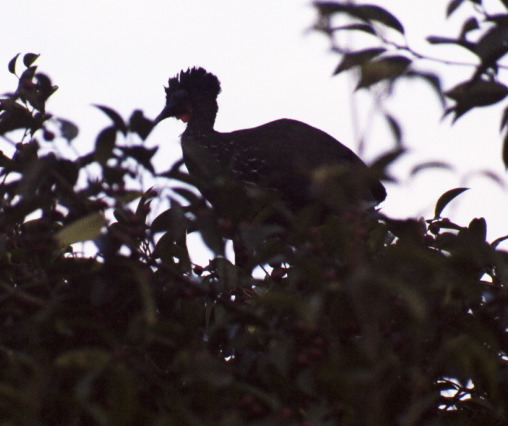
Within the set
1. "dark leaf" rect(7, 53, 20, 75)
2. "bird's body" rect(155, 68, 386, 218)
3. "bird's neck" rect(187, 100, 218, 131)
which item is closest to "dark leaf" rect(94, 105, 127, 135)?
"dark leaf" rect(7, 53, 20, 75)

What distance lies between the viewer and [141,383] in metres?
1.75

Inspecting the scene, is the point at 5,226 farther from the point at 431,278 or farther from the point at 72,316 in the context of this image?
the point at 431,278

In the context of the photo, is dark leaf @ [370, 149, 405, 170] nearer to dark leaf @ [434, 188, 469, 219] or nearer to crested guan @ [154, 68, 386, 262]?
dark leaf @ [434, 188, 469, 219]

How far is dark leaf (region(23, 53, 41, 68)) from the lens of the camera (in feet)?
8.55

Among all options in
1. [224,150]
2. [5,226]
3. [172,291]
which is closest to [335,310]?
[172,291]

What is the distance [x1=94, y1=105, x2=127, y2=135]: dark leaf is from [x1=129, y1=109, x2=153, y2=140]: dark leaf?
1cm

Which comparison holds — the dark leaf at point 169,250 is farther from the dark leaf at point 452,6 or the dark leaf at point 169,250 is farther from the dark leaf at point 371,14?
the dark leaf at point 452,6

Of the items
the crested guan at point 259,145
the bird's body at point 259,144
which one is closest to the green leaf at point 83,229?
the crested guan at point 259,145

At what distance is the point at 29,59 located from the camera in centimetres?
261

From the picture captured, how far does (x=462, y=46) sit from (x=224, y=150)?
3.86 meters

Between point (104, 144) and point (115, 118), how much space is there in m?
0.05

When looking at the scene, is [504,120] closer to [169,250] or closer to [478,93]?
[478,93]

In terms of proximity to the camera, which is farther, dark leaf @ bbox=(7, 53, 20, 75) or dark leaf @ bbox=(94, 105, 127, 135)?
dark leaf @ bbox=(7, 53, 20, 75)

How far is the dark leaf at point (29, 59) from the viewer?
2.61m
